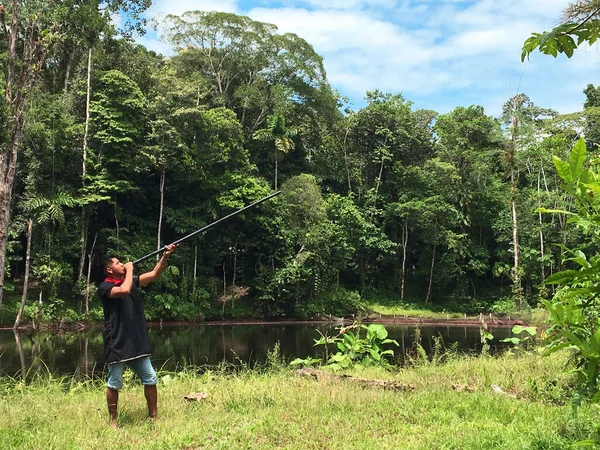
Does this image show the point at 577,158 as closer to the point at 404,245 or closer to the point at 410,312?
the point at 410,312

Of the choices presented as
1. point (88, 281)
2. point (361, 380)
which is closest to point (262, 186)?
point (88, 281)

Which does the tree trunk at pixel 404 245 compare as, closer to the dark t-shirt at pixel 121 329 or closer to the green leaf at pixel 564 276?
the dark t-shirt at pixel 121 329

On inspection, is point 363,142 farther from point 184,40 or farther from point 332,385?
point 332,385

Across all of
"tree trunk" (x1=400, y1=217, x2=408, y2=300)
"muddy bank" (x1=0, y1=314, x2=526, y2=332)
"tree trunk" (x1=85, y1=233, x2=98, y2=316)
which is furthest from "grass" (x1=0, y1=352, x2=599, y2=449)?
"tree trunk" (x1=400, y1=217, x2=408, y2=300)

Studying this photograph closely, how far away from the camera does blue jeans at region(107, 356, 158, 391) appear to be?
3.69 metres

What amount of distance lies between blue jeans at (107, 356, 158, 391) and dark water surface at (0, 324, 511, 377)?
160 inches

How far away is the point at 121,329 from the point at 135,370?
340 millimetres

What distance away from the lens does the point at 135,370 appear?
3744mm

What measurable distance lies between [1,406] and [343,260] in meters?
20.7

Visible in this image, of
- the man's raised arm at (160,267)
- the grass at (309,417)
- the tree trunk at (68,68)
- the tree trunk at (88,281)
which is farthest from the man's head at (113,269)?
the tree trunk at (68,68)

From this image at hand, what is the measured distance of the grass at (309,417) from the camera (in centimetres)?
308

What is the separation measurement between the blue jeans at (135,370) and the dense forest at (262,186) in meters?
10.5

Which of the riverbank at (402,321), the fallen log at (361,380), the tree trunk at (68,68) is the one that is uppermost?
the tree trunk at (68,68)

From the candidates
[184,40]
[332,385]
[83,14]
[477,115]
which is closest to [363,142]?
[477,115]
